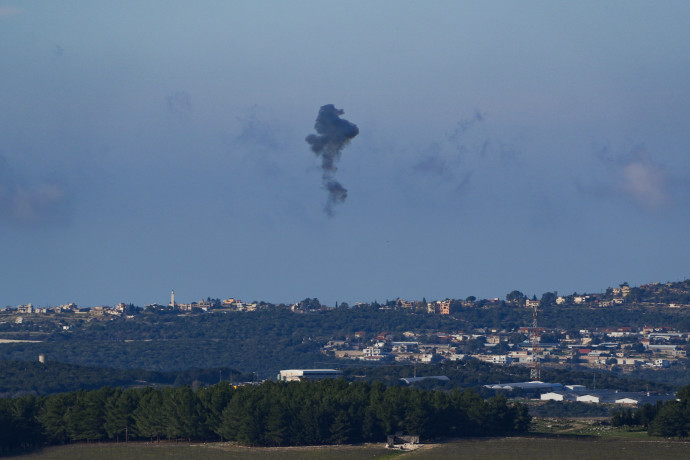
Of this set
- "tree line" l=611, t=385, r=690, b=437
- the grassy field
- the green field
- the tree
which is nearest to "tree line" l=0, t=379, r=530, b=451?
the tree

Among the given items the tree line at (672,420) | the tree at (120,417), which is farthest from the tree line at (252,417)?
the tree line at (672,420)

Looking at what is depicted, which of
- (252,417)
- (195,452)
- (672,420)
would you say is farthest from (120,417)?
(672,420)

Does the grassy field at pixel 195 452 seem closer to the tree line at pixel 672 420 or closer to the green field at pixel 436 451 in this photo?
the green field at pixel 436 451

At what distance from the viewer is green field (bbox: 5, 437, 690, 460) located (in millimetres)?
125812

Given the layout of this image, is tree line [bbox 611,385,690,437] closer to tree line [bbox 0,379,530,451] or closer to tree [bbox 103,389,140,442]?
tree line [bbox 0,379,530,451]

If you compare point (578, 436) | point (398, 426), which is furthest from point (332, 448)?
point (578, 436)

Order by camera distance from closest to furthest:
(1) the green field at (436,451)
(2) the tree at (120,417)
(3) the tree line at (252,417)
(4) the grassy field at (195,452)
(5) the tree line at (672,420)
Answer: (1) the green field at (436,451), (4) the grassy field at (195,452), (3) the tree line at (252,417), (5) the tree line at (672,420), (2) the tree at (120,417)

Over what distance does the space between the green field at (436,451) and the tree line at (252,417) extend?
13.0ft

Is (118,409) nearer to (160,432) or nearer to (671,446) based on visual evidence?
(160,432)

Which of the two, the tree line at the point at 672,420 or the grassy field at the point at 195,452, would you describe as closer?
the grassy field at the point at 195,452

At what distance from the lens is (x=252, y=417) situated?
141 m

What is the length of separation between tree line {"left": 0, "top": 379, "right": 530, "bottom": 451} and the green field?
3948mm

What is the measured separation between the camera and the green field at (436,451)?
12581cm

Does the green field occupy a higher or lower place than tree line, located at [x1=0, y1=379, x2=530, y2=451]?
lower
